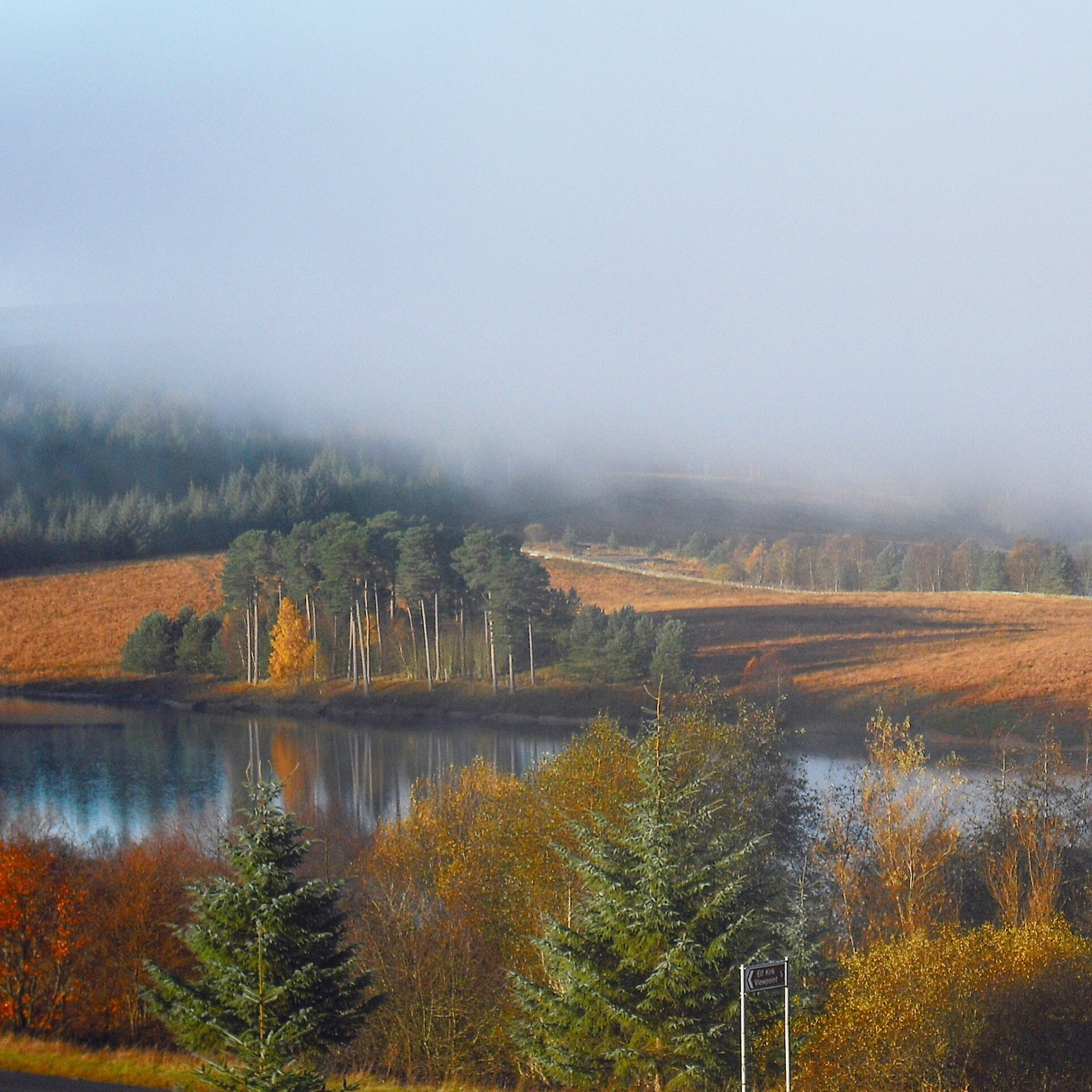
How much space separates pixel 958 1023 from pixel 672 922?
2.86m

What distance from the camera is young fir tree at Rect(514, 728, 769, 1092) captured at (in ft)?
38.8

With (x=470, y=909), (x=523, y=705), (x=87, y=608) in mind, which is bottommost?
(x=523, y=705)

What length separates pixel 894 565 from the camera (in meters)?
101

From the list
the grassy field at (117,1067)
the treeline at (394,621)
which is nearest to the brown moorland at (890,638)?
the treeline at (394,621)

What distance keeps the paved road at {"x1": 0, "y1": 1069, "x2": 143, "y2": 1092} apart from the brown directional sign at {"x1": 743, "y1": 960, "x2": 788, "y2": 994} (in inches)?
322

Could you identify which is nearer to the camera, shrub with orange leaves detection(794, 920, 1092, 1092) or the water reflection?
shrub with orange leaves detection(794, 920, 1092, 1092)

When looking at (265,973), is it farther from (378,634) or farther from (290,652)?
(378,634)

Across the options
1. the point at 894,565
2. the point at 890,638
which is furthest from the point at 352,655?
the point at 894,565

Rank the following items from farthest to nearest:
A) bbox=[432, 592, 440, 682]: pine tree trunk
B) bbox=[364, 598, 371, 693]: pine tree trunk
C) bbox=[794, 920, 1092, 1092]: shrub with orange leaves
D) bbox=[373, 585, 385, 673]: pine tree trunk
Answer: bbox=[373, 585, 385, 673]: pine tree trunk → bbox=[432, 592, 440, 682]: pine tree trunk → bbox=[364, 598, 371, 693]: pine tree trunk → bbox=[794, 920, 1092, 1092]: shrub with orange leaves

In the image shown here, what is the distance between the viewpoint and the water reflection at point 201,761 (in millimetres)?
31656

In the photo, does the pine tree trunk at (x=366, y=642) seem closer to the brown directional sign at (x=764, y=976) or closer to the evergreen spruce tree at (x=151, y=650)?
the evergreen spruce tree at (x=151, y=650)

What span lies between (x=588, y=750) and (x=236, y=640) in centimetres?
4371

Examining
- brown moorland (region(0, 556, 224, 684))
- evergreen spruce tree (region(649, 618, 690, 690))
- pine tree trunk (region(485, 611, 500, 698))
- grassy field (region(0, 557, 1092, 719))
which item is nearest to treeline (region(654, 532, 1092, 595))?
grassy field (region(0, 557, 1092, 719))

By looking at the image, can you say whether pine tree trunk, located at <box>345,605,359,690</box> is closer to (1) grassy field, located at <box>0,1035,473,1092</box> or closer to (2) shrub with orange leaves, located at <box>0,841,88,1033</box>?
(2) shrub with orange leaves, located at <box>0,841,88,1033</box>
